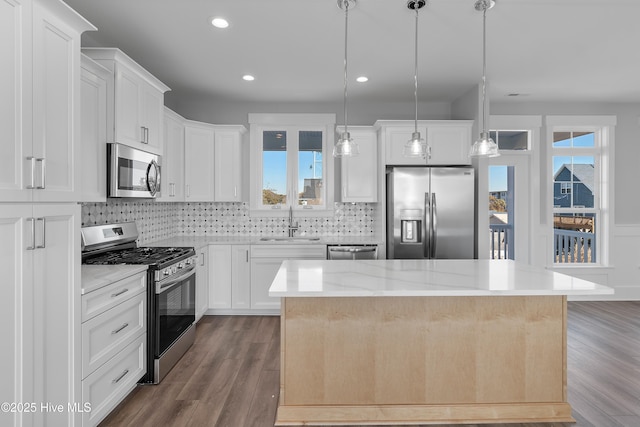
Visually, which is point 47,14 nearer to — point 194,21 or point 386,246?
point 194,21

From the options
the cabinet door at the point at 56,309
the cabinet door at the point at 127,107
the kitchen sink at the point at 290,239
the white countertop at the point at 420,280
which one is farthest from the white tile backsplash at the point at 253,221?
the cabinet door at the point at 56,309

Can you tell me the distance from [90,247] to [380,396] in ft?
7.65

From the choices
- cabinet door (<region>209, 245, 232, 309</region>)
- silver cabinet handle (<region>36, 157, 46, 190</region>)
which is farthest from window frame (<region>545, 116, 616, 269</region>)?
silver cabinet handle (<region>36, 157, 46, 190</region>)

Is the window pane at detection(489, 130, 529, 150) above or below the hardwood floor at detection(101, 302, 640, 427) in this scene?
above

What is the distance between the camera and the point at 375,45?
124 inches

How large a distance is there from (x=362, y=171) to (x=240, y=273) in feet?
6.23

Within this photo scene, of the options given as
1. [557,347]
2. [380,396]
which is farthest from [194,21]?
[557,347]

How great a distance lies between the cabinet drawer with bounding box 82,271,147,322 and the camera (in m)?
2.01

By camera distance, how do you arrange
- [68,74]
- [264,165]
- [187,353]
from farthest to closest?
[264,165], [187,353], [68,74]

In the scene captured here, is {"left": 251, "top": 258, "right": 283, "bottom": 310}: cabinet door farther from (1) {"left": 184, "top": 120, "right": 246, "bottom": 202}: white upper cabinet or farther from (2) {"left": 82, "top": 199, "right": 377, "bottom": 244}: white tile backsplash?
(1) {"left": 184, "top": 120, "right": 246, "bottom": 202}: white upper cabinet

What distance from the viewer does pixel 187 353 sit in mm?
3262

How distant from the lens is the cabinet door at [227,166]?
14.9 ft

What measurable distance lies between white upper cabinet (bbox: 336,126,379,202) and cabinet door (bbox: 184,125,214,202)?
1610 mm

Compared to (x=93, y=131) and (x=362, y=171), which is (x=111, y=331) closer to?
(x=93, y=131)
